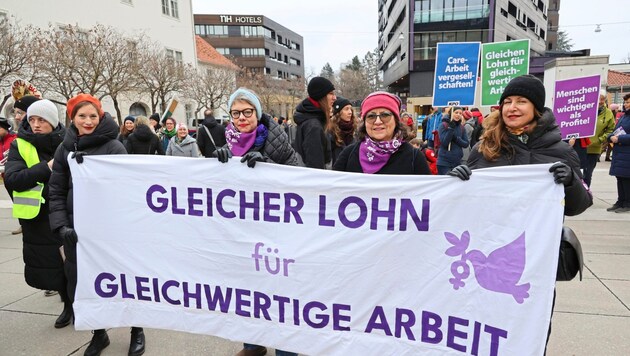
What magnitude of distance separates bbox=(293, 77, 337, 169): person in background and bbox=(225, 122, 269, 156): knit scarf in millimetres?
783

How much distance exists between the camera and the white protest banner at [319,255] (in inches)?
79.0

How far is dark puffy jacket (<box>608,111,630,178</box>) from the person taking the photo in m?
6.03

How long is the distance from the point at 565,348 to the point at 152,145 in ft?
20.2

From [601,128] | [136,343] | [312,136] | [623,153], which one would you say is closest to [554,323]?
[312,136]

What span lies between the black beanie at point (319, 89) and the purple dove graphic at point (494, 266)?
6.58ft

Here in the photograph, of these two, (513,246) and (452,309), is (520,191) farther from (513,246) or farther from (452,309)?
(452,309)

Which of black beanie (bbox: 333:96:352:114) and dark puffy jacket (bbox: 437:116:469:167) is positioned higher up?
black beanie (bbox: 333:96:352:114)

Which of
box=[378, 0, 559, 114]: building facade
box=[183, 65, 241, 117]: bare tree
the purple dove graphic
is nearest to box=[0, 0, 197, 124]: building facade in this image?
box=[183, 65, 241, 117]: bare tree

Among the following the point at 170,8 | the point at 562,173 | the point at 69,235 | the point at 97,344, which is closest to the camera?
the point at 562,173

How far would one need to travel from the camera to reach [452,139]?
6578 mm

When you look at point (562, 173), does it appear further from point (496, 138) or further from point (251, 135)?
point (251, 135)

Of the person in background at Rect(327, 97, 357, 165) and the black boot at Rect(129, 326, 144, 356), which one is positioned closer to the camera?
the black boot at Rect(129, 326, 144, 356)

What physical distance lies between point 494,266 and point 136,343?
8.22ft

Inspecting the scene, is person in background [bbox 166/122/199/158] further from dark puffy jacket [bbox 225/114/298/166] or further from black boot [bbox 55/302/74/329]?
dark puffy jacket [bbox 225/114/298/166]
